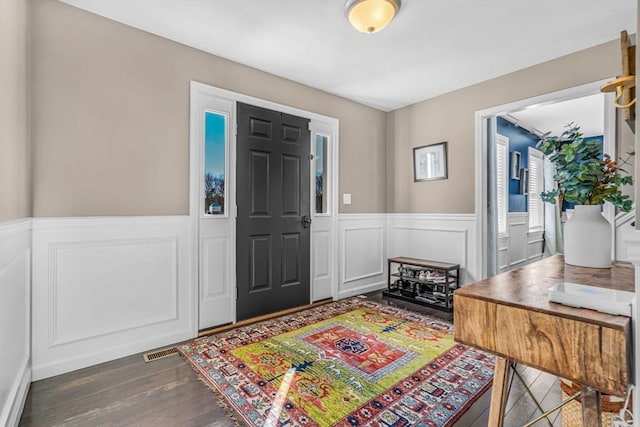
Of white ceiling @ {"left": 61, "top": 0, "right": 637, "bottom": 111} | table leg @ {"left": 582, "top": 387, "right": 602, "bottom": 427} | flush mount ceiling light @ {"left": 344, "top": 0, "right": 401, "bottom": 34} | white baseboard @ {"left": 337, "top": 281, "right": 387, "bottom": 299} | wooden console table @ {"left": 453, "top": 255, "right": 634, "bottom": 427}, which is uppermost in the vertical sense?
white ceiling @ {"left": 61, "top": 0, "right": 637, "bottom": 111}

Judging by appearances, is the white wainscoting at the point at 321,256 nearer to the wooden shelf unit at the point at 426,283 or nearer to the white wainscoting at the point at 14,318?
the wooden shelf unit at the point at 426,283

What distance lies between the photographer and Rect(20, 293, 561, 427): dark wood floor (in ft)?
5.48

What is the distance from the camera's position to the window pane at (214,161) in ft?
9.52

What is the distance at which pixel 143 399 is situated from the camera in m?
1.86

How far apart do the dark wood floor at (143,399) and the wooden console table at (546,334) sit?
0.92 metres

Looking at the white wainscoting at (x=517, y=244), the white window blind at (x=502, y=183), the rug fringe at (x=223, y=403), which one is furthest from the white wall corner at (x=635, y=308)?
the white window blind at (x=502, y=183)

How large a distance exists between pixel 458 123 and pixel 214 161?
9.11ft

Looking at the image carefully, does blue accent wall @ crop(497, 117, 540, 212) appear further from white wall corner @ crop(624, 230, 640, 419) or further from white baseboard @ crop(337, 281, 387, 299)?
white wall corner @ crop(624, 230, 640, 419)

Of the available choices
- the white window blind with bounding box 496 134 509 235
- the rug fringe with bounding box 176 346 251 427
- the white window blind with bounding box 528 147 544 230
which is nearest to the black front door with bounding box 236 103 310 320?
the rug fringe with bounding box 176 346 251 427

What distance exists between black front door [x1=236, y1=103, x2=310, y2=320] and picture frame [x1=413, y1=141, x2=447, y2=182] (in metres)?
1.51

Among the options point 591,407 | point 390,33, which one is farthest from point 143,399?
point 390,33

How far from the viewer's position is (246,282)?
3.11m

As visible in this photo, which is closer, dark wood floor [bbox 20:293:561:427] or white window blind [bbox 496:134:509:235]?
dark wood floor [bbox 20:293:561:427]

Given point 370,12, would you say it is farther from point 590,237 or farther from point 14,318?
point 14,318
